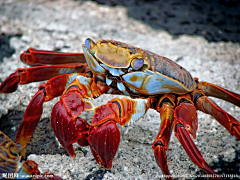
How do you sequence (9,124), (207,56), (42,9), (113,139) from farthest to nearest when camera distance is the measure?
(42,9), (207,56), (9,124), (113,139)

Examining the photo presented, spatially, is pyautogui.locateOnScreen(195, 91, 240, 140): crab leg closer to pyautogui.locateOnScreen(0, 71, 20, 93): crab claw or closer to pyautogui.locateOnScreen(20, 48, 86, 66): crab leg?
pyautogui.locateOnScreen(20, 48, 86, 66): crab leg

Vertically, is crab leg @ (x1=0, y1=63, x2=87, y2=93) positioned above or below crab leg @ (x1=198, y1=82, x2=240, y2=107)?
above

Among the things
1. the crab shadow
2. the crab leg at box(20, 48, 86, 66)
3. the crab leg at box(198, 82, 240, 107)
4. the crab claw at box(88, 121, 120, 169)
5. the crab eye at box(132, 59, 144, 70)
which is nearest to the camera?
the crab claw at box(88, 121, 120, 169)

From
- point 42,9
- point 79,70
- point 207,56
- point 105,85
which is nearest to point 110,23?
point 42,9

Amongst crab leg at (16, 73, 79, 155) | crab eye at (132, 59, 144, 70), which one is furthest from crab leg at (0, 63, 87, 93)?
crab eye at (132, 59, 144, 70)

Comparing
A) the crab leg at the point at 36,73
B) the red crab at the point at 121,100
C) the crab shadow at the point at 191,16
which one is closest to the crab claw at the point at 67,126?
the red crab at the point at 121,100

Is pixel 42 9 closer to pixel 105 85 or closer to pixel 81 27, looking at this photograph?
pixel 81 27

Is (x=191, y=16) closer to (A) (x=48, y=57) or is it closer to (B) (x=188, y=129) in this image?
(A) (x=48, y=57)
